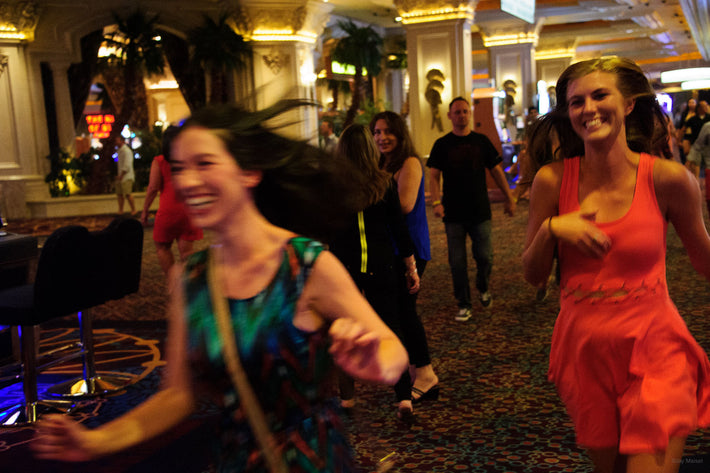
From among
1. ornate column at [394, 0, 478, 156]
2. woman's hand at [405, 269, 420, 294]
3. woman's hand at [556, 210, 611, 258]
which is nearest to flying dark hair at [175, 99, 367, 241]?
woman's hand at [556, 210, 611, 258]

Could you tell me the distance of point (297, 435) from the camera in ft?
4.34

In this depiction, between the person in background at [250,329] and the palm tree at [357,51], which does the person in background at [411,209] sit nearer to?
the person in background at [250,329]

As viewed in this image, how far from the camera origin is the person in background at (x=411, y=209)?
3789mm

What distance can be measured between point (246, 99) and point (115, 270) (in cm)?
270

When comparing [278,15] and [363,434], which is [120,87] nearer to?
[278,15]

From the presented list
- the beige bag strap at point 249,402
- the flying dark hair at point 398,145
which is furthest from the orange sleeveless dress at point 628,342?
the flying dark hair at point 398,145

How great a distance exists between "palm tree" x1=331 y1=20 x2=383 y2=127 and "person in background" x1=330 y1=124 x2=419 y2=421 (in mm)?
15931

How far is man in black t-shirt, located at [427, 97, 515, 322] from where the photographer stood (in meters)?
5.27

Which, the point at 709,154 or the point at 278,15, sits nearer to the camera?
the point at 709,154

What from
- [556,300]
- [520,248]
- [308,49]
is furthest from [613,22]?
[556,300]

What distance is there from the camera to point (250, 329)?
1.33m

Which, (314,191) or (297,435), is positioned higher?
(314,191)

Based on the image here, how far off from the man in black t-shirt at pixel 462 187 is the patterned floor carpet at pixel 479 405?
1.63ft

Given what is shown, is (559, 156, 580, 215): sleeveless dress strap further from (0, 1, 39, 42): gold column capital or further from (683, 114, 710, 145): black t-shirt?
(0, 1, 39, 42): gold column capital
